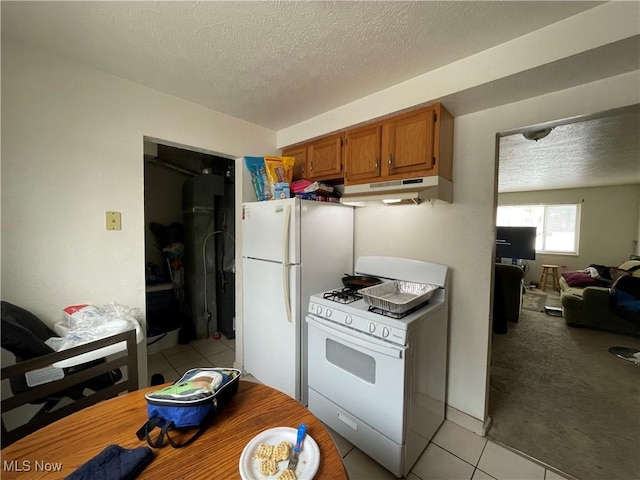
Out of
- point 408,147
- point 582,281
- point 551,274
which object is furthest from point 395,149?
point 551,274

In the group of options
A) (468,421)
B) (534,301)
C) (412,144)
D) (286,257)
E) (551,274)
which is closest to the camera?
(412,144)

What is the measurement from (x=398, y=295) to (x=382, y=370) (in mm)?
622

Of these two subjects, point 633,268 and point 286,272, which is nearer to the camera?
point 286,272

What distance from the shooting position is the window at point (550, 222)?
533cm

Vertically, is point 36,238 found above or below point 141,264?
above

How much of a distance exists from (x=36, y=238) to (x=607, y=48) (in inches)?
124

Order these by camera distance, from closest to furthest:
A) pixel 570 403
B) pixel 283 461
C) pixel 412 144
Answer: pixel 283 461 < pixel 412 144 < pixel 570 403

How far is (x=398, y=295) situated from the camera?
1887 mm

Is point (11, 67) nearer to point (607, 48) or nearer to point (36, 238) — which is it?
point (36, 238)

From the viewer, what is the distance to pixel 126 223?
179 cm

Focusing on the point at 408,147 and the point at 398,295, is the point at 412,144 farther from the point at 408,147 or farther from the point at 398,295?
the point at 398,295

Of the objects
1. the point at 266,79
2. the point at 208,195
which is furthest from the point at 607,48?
the point at 208,195

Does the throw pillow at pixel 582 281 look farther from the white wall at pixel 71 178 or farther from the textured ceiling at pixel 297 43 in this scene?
the white wall at pixel 71 178

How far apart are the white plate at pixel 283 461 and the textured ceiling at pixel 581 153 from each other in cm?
213
